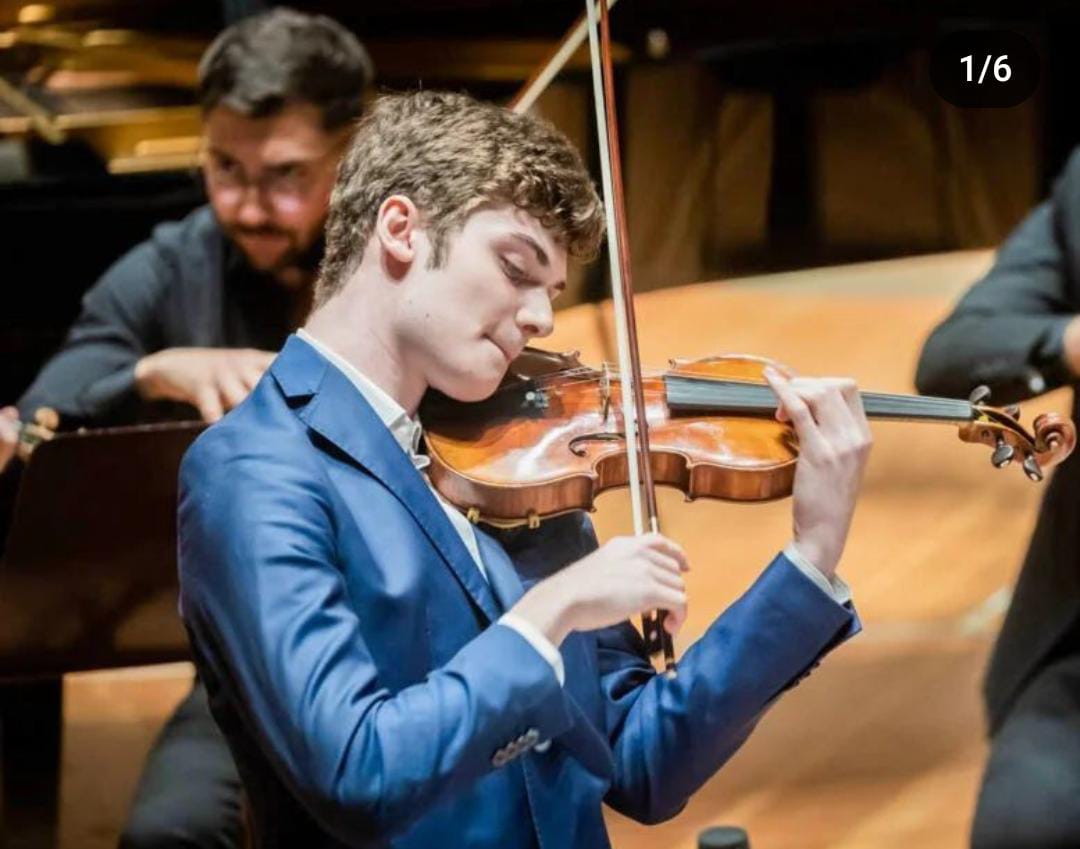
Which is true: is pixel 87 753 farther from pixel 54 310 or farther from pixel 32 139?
pixel 32 139

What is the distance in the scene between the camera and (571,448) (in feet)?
4.81

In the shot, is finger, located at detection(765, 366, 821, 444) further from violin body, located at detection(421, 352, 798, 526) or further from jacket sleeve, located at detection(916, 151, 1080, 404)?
jacket sleeve, located at detection(916, 151, 1080, 404)

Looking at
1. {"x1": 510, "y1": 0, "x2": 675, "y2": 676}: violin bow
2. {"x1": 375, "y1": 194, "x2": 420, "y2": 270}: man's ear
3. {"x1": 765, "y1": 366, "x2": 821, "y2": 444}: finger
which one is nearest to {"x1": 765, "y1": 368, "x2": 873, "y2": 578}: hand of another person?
{"x1": 765, "y1": 366, "x2": 821, "y2": 444}: finger

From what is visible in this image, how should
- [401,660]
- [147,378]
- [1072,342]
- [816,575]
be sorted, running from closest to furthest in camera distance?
[401,660] < [816,575] < [147,378] < [1072,342]

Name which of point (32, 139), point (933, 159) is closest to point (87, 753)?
point (32, 139)

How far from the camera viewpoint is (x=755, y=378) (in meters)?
1.57

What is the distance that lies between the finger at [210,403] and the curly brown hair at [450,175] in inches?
26.0

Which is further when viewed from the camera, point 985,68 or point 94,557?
point 985,68

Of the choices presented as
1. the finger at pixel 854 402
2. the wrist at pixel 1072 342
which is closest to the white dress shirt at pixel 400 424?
the finger at pixel 854 402

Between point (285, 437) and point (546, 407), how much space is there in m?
0.27

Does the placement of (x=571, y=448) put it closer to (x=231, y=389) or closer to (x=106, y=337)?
(x=231, y=389)

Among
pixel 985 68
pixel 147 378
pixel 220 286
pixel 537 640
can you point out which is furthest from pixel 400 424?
pixel 985 68

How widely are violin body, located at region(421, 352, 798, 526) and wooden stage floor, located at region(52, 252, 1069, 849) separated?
0.43m

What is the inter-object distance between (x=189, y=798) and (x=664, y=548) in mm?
966
